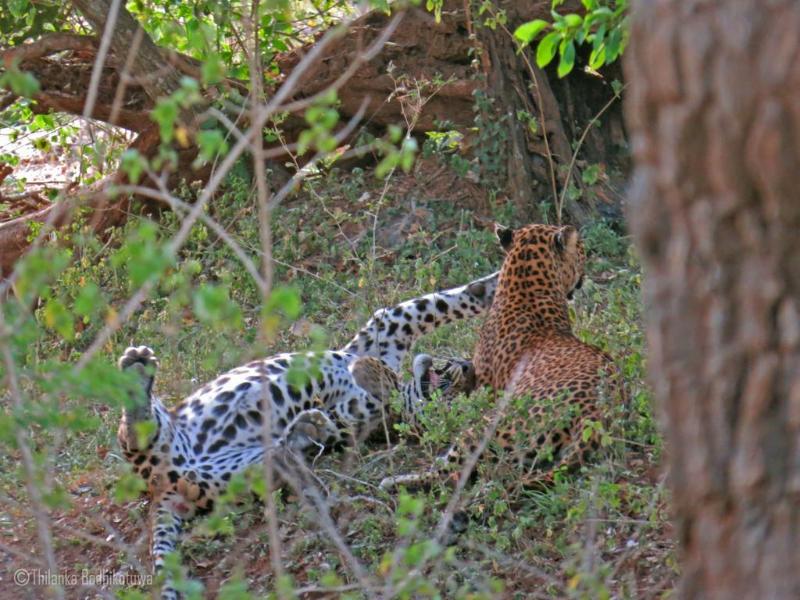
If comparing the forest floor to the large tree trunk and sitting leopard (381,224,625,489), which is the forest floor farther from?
the large tree trunk

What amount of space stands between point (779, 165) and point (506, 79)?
7800 millimetres

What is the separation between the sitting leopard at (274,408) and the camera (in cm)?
680

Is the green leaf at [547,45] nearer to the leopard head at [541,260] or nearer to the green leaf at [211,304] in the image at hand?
the green leaf at [211,304]

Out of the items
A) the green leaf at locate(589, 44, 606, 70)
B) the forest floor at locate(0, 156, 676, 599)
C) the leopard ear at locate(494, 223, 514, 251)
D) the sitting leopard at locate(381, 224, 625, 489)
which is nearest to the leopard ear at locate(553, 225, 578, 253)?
the sitting leopard at locate(381, 224, 625, 489)

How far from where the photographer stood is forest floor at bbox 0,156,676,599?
5.04 meters

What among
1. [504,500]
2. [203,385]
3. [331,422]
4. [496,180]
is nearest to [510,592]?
[504,500]

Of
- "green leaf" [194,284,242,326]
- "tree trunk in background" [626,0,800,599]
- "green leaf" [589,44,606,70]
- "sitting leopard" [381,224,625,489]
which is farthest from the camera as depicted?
"sitting leopard" [381,224,625,489]

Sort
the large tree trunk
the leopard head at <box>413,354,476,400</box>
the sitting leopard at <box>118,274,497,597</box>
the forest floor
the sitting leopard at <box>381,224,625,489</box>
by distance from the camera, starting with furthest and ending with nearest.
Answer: the large tree trunk, the leopard head at <box>413,354,476,400</box>, the sitting leopard at <box>118,274,497,597</box>, the sitting leopard at <box>381,224,625,489</box>, the forest floor

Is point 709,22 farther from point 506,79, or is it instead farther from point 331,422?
point 506,79

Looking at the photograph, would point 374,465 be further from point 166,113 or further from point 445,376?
point 166,113

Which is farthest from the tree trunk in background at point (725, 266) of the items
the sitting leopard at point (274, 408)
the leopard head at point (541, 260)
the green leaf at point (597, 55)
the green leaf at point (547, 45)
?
the leopard head at point (541, 260)

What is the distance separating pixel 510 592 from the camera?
5398 mm

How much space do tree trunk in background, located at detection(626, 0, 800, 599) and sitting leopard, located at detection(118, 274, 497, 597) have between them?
370cm

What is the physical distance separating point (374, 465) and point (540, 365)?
101 centimetres
